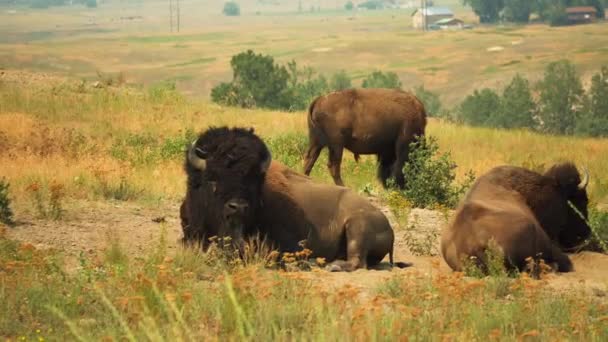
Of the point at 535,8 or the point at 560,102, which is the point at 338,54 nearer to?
the point at 535,8

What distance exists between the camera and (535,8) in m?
182

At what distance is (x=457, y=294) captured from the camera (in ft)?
27.1

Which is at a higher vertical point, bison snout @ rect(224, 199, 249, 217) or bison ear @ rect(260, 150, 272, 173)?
bison ear @ rect(260, 150, 272, 173)

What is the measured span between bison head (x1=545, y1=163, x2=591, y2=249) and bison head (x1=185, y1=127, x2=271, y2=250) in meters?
3.65

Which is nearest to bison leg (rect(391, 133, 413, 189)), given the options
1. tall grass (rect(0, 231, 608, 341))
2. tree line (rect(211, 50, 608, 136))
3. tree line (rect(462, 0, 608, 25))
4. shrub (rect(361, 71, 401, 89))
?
tall grass (rect(0, 231, 608, 341))

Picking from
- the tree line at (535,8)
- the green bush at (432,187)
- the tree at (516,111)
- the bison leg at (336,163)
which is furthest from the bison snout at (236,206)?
the tree line at (535,8)

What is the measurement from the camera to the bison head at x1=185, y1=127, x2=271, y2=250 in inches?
428

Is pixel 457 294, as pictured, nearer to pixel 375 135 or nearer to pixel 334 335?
pixel 334 335

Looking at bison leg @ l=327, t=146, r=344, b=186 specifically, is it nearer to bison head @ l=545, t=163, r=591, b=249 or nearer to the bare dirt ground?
the bare dirt ground

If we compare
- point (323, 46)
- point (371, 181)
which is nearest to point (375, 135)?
point (371, 181)

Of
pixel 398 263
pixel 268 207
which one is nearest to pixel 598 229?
pixel 398 263

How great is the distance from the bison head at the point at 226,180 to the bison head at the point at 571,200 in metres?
3.65

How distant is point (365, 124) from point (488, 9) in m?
177

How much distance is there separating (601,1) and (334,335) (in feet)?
616
